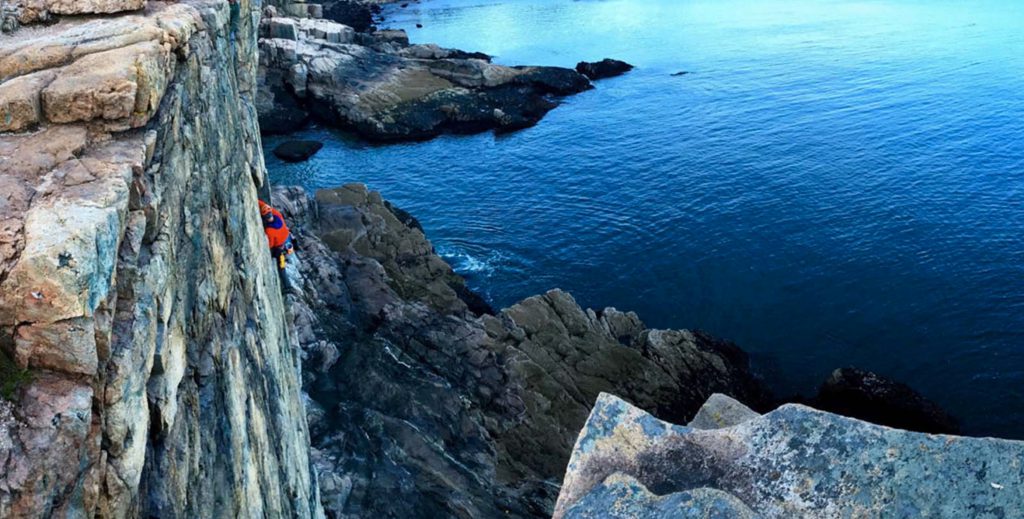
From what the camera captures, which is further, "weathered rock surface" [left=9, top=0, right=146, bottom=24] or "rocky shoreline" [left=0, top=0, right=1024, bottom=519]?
"weathered rock surface" [left=9, top=0, right=146, bottom=24]

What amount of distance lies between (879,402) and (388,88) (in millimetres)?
64109

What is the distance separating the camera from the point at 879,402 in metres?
35.8

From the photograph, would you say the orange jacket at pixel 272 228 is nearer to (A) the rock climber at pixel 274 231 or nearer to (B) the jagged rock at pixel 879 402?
(A) the rock climber at pixel 274 231

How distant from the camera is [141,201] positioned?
9.64 m

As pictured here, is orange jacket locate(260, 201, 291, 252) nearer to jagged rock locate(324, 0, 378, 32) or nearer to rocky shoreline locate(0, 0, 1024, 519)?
rocky shoreline locate(0, 0, 1024, 519)

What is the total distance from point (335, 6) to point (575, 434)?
134419 millimetres

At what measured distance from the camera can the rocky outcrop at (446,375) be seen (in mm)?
26875

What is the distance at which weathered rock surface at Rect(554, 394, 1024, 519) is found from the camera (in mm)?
11266

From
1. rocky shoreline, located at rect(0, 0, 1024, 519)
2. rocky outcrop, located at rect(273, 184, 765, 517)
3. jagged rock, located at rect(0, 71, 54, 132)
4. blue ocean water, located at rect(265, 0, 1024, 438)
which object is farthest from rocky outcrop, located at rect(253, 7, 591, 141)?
jagged rock, located at rect(0, 71, 54, 132)

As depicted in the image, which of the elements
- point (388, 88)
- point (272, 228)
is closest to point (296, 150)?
point (388, 88)

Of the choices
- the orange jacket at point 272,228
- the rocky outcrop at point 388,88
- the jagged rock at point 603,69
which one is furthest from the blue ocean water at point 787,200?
the orange jacket at point 272,228

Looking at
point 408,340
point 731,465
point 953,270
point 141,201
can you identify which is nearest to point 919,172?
point 953,270

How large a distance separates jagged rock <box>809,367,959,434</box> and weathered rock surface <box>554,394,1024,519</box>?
25.0m

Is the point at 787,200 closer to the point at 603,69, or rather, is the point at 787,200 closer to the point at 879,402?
the point at 879,402
